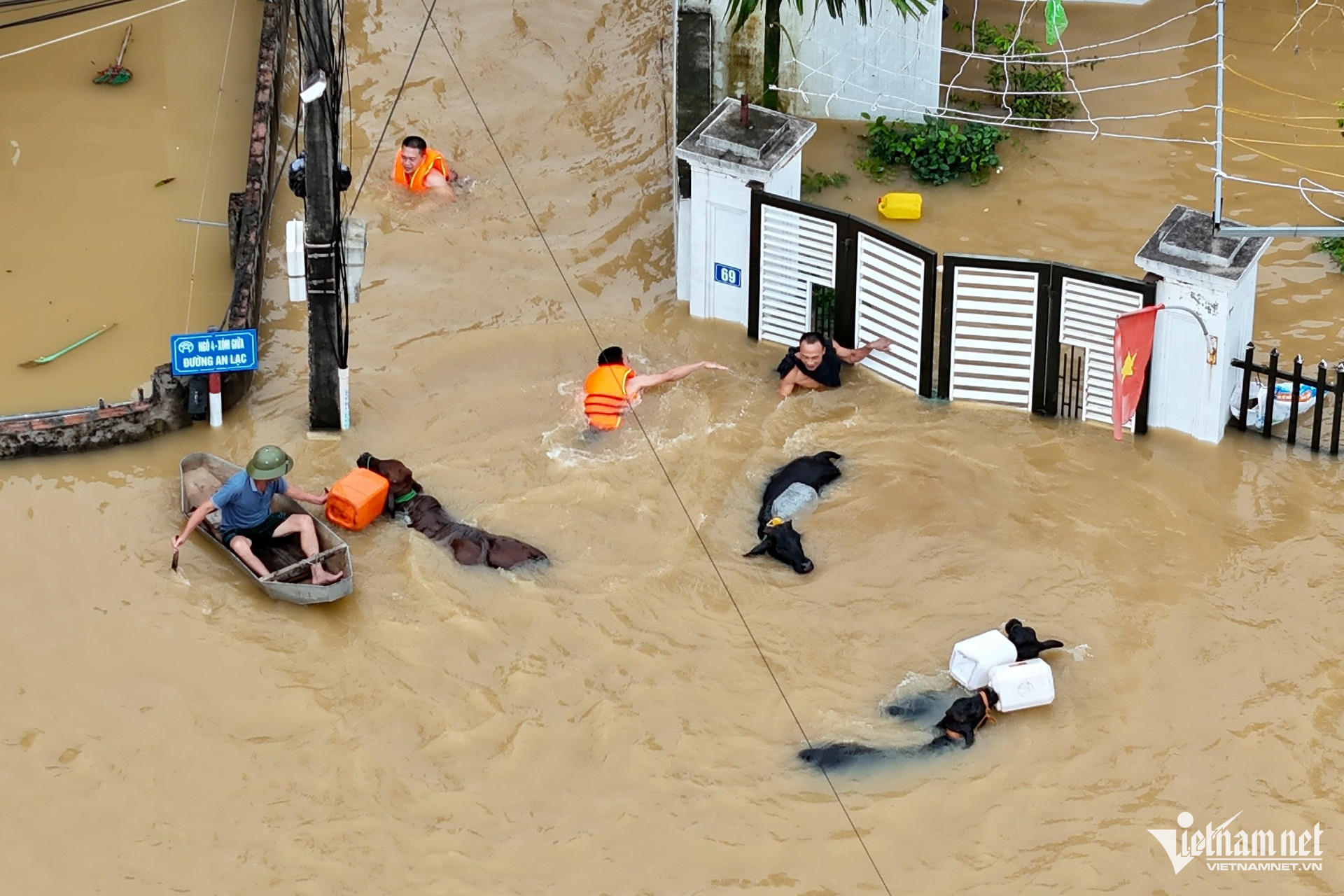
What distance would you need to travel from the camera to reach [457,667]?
13.6 meters

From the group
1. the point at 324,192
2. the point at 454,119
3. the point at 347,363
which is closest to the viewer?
the point at 324,192

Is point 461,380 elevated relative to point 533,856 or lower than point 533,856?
elevated

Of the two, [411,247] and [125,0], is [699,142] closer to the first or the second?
[411,247]

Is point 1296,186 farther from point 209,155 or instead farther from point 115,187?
point 115,187

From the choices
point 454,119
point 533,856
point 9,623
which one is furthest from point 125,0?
point 533,856

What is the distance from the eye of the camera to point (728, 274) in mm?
17250

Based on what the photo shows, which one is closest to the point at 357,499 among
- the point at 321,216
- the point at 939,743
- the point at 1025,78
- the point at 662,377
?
the point at 321,216

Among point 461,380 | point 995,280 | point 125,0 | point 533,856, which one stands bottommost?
point 533,856

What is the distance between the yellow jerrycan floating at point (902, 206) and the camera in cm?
1850

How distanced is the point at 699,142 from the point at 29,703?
24.8 feet

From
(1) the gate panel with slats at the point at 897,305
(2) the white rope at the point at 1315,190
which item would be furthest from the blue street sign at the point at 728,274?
(2) the white rope at the point at 1315,190

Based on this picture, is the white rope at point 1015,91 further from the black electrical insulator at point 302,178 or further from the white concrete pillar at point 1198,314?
the black electrical insulator at point 302,178

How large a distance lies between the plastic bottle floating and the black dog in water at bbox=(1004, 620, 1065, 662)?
3539 mm

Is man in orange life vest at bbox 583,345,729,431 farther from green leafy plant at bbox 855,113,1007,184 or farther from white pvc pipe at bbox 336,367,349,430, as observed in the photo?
Answer: green leafy plant at bbox 855,113,1007,184
